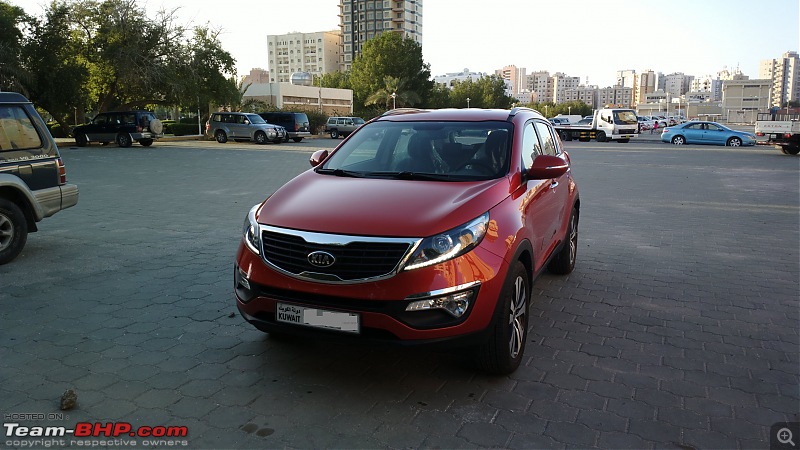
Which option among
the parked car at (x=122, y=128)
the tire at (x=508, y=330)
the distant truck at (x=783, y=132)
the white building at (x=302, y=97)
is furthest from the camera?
the white building at (x=302, y=97)

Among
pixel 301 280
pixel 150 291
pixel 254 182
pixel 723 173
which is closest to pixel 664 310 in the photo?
pixel 301 280

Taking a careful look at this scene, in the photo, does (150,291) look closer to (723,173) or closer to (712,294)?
(712,294)

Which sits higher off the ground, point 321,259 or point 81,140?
point 81,140

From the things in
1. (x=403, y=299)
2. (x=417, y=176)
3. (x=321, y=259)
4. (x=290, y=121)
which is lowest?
(x=403, y=299)

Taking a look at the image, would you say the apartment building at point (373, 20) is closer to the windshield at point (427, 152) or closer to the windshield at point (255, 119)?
the windshield at point (255, 119)

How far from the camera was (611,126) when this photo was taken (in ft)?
125

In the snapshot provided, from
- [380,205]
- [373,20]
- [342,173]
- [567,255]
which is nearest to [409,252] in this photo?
[380,205]

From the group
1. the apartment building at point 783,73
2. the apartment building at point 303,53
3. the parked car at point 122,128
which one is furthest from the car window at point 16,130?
the apartment building at point 783,73

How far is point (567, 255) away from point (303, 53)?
162 metres

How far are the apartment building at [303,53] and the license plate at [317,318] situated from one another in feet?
504

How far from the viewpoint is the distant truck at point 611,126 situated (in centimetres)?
3812

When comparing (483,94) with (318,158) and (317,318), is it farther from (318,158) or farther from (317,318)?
(317,318)

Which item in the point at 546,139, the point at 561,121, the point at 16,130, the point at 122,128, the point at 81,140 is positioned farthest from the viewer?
the point at 561,121

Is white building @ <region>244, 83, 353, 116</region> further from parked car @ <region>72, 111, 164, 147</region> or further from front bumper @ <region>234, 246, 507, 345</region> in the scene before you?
front bumper @ <region>234, 246, 507, 345</region>
